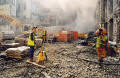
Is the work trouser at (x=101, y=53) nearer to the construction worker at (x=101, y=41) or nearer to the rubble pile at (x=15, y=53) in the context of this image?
A: the construction worker at (x=101, y=41)

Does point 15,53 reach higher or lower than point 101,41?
lower

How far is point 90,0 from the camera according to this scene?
82.4 feet

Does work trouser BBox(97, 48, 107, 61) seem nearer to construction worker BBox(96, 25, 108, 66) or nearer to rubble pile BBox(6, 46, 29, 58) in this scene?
construction worker BBox(96, 25, 108, 66)

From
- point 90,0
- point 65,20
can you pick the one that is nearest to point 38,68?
point 90,0

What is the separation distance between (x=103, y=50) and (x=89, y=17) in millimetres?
23424

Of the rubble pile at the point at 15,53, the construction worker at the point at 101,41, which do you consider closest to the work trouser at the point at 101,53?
the construction worker at the point at 101,41

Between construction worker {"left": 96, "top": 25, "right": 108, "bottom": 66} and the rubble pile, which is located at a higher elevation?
construction worker {"left": 96, "top": 25, "right": 108, "bottom": 66}

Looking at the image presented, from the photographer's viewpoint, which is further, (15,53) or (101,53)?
(15,53)

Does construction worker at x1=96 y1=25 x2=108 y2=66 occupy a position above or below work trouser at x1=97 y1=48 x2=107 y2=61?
above

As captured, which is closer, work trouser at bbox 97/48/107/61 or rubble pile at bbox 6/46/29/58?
work trouser at bbox 97/48/107/61

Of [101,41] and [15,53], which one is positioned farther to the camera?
[15,53]

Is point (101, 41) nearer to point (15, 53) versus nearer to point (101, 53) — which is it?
point (101, 53)

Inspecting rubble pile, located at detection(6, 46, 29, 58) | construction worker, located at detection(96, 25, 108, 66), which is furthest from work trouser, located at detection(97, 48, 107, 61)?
rubble pile, located at detection(6, 46, 29, 58)

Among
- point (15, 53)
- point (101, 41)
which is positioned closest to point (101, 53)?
point (101, 41)
